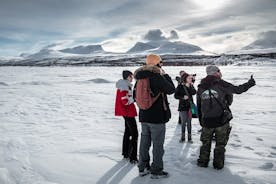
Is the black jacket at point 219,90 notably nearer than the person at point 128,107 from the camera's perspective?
Yes

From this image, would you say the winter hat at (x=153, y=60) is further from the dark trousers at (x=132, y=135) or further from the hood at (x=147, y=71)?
the dark trousers at (x=132, y=135)

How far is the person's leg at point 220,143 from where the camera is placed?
417 cm

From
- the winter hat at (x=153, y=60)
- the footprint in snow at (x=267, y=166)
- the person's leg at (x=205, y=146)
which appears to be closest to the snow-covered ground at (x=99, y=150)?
the footprint in snow at (x=267, y=166)

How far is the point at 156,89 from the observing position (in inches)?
146

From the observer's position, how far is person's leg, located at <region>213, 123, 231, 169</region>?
417 cm

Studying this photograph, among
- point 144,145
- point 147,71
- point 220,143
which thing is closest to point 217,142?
point 220,143

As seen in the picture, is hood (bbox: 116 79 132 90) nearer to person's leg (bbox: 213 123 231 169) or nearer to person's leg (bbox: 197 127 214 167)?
person's leg (bbox: 197 127 214 167)

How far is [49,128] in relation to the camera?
22.7ft

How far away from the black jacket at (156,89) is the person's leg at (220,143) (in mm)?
928

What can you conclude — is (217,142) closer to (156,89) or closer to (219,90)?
(219,90)

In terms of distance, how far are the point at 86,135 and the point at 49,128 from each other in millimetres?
1203

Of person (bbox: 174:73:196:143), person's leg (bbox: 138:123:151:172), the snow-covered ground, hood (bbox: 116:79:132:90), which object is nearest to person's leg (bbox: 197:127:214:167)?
the snow-covered ground

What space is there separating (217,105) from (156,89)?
41.7 inches

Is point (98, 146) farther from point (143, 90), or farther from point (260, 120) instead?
point (260, 120)
